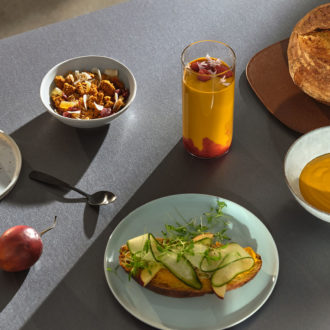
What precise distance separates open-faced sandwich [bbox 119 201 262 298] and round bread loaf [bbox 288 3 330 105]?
496mm

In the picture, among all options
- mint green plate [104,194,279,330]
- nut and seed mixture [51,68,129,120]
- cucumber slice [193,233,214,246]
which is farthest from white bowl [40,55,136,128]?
cucumber slice [193,233,214,246]

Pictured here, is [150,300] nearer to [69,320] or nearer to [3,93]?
[69,320]

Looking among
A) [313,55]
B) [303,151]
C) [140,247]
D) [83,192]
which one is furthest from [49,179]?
[313,55]

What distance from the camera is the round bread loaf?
3.87 ft

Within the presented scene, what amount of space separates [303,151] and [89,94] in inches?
22.7

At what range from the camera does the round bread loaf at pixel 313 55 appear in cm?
118

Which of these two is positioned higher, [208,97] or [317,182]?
[208,97]

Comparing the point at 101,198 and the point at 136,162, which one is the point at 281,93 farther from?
the point at 101,198

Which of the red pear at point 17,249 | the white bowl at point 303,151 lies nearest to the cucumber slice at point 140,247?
the red pear at point 17,249

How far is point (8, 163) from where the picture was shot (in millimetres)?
1185

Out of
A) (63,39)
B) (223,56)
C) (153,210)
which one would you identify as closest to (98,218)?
(153,210)

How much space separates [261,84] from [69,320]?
0.83 meters

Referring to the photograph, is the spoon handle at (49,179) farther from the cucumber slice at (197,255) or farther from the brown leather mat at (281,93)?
the brown leather mat at (281,93)

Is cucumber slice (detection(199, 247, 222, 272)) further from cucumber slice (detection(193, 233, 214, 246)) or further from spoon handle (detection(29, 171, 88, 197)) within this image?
spoon handle (detection(29, 171, 88, 197))
